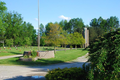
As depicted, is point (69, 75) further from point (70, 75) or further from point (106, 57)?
point (106, 57)

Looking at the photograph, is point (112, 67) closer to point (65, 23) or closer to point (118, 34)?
point (118, 34)

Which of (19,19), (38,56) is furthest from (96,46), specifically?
(19,19)

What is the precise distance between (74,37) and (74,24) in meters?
63.5

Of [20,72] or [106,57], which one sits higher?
[106,57]

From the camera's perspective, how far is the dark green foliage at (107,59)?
3891mm

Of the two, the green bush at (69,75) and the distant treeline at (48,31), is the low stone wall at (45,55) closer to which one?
the distant treeline at (48,31)

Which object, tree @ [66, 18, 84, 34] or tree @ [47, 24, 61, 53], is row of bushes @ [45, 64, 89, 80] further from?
tree @ [66, 18, 84, 34]

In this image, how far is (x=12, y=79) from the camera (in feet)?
24.3

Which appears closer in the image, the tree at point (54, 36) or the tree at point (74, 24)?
→ the tree at point (54, 36)

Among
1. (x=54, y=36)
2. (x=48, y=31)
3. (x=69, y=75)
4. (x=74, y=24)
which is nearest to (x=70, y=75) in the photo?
(x=69, y=75)

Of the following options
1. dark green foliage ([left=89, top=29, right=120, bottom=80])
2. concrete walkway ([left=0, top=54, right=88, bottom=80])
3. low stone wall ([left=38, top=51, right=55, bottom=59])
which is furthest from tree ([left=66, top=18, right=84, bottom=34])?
dark green foliage ([left=89, top=29, right=120, bottom=80])

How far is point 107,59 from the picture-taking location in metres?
4.04

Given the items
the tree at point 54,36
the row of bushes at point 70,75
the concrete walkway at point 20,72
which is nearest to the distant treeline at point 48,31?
the tree at point 54,36

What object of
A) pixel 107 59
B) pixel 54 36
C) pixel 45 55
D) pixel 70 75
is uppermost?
pixel 54 36
